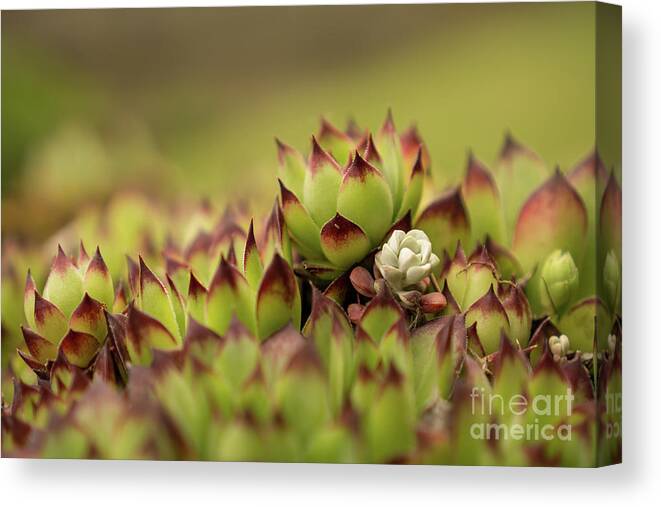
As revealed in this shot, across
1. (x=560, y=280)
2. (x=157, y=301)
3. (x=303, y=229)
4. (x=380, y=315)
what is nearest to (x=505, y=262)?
(x=560, y=280)

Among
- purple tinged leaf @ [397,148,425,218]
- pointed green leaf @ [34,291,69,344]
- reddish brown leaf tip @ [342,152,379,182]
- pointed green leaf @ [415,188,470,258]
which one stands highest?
reddish brown leaf tip @ [342,152,379,182]

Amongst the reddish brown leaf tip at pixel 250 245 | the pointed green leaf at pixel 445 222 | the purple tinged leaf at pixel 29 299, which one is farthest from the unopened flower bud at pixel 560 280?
the purple tinged leaf at pixel 29 299

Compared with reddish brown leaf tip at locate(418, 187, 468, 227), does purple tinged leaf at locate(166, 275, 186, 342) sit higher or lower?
lower

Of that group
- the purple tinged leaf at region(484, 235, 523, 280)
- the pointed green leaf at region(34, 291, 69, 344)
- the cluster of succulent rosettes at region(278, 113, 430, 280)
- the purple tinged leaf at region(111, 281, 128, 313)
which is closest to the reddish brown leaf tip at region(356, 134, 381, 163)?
the cluster of succulent rosettes at region(278, 113, 430, 280)

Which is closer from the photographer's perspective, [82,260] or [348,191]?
[348,191]

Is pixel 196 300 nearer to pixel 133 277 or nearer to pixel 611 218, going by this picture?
pixel 133 277

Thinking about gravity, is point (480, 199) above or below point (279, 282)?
above

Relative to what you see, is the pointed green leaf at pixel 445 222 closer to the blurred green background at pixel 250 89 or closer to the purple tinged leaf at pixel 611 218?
the blurred green background at pixel 250 89

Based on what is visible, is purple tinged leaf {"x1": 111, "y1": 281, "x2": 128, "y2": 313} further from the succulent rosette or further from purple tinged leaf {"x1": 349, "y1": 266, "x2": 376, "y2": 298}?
purple tinged leaf {"x1": 349, "y1": 266, "x2": 376, "y2": 298}

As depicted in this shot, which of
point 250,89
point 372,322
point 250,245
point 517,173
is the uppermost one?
point 250,89
